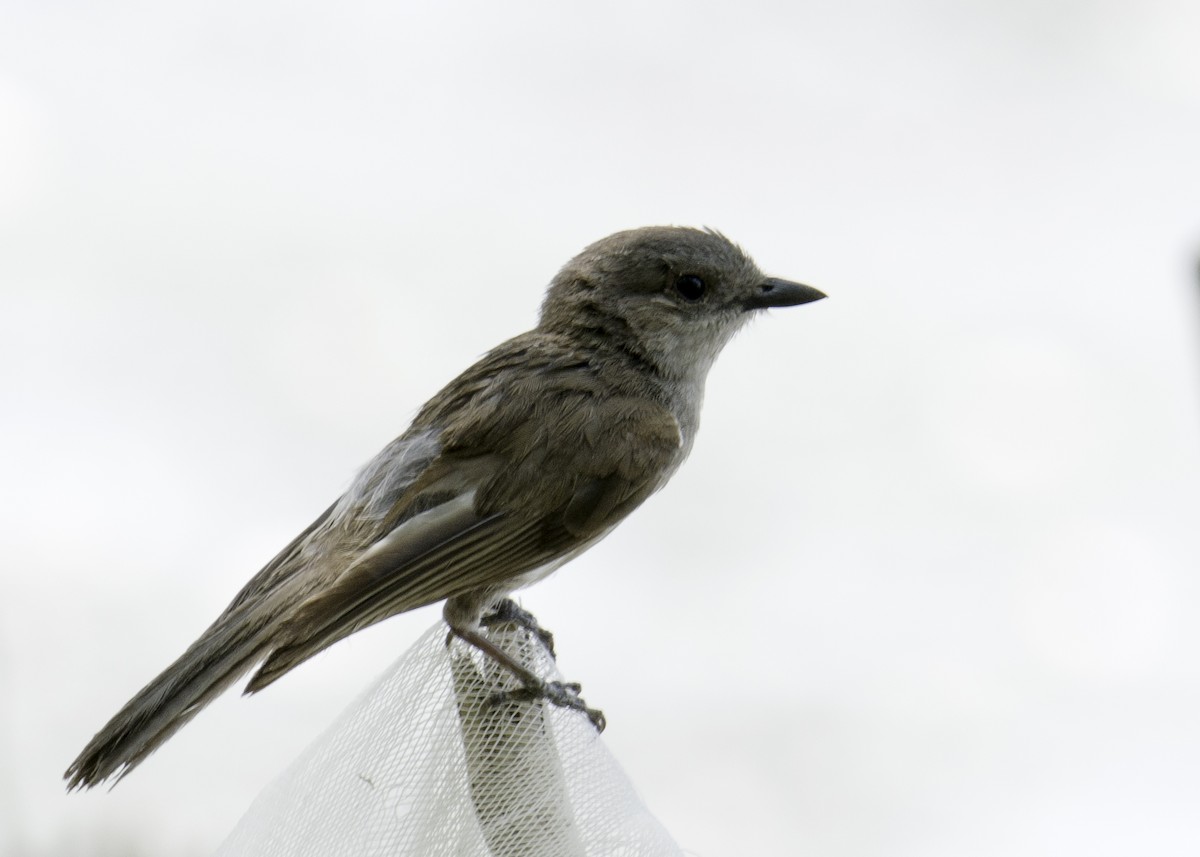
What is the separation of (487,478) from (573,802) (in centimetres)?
99

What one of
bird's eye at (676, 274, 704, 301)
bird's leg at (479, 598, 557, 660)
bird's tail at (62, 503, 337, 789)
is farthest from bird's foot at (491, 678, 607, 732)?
bird's eye at (676, 274, 704, 301)

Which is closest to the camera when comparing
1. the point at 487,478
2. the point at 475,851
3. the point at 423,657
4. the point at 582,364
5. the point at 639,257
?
the point at 475,851

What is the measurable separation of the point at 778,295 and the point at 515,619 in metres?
1.32

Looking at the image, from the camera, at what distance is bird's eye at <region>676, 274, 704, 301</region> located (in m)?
3.75

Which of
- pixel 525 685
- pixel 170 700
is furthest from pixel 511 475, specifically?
pixel 170 700

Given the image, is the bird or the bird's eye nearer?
the bird

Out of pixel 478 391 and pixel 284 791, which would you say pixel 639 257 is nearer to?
pixel 478 391

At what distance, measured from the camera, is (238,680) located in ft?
8.37

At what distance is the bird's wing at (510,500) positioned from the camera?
2.73m

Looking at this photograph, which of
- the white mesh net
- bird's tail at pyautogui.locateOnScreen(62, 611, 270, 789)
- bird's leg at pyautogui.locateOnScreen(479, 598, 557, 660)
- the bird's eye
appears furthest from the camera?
the bird's eye

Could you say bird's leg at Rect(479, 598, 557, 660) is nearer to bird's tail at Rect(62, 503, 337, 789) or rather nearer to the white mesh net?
bird's tail at Rect(62, 503, 337, 789)

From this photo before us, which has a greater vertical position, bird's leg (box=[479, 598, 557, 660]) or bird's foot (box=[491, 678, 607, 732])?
bird's leg (box=[479, 598, 557, 660])

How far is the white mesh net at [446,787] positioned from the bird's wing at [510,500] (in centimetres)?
29

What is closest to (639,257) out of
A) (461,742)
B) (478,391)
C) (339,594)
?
(478,391)
